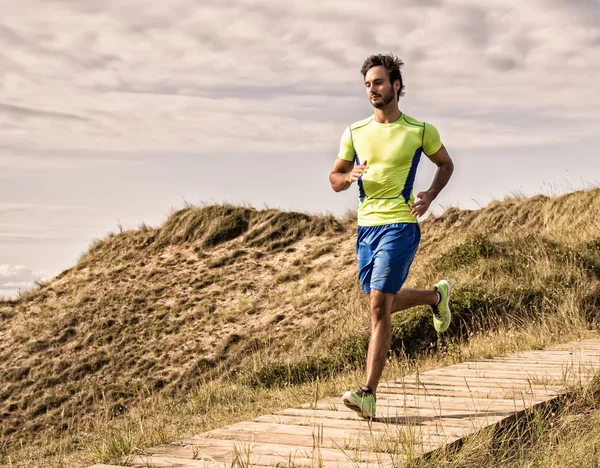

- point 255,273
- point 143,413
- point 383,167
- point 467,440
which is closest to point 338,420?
point 467,440

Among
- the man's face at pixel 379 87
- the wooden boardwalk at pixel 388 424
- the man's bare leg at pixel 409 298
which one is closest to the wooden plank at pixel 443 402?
the wooden boardwalk at pixel 388 424

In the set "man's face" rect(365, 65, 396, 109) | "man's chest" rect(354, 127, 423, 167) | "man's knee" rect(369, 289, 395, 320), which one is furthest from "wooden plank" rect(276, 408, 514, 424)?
"man's face" rect(365, 65, 396, 109)

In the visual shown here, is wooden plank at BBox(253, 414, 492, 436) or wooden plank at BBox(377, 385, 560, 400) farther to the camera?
wooden plank at BBox(377, 385, 560, 400)

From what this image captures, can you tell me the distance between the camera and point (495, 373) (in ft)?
24.9

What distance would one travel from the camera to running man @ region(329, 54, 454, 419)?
6078 mm

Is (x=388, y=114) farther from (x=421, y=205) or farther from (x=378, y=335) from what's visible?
(x=378, y=335)

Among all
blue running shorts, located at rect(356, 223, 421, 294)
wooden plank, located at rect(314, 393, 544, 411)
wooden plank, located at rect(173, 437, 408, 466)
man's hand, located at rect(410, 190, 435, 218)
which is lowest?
wooden plank, located at rect(173, 437, 408, 466)

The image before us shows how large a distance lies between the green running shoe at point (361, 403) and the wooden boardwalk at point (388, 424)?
7 cm

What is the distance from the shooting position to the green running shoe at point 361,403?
5570mm

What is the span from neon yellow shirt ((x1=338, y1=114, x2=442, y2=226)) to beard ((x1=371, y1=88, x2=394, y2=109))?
0.49 ft

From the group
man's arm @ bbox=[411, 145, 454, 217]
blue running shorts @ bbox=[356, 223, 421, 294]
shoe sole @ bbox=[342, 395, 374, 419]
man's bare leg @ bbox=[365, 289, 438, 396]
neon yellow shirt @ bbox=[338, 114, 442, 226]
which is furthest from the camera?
man's arm @ bbox=[411, 145, 454, 217]

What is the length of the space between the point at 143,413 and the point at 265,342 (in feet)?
15.9

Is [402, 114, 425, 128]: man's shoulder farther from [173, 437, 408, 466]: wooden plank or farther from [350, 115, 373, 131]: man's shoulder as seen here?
[173, 437, 408, 466]: wooden plank

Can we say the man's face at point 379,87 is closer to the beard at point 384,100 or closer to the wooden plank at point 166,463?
the beard at point 384,100
